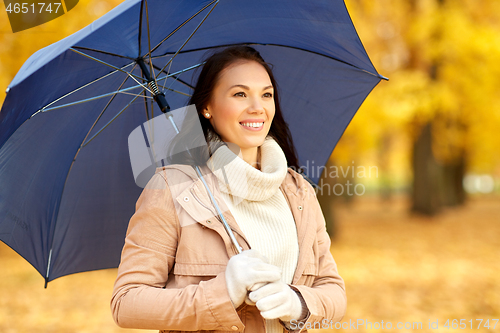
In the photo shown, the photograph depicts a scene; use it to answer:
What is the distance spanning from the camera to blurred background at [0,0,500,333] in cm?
603

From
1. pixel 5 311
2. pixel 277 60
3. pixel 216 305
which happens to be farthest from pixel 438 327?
pixel 5 311

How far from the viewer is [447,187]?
53.1 feet

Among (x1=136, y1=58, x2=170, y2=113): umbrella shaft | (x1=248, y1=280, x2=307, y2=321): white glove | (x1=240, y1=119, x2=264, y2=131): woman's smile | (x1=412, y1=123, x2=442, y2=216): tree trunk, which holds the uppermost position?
(x1=412, y1=123, x2=442, y2=216): tree trunk

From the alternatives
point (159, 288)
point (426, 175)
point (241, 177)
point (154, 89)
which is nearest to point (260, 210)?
point (241, 177)

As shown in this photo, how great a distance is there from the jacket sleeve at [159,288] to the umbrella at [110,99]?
0.70m

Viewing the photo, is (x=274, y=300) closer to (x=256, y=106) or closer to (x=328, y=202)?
(x=256, y=106)

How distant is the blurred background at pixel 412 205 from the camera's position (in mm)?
6031

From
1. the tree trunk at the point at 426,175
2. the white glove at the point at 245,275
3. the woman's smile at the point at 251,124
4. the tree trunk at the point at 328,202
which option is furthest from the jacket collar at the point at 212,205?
the tree trunk at the point at 426,175

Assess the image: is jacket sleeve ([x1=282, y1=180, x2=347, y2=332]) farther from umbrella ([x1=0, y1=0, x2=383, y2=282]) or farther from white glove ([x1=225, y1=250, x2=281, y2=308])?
umbrella ([x1=0, y1=0, x2=383, y2=282])

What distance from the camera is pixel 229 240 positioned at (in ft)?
5.99

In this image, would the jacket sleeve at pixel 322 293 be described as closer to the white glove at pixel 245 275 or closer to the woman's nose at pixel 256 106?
the white glove at pixel 245 275

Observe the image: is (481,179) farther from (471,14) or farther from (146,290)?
(146,290)

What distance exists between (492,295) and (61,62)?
656 centimetres

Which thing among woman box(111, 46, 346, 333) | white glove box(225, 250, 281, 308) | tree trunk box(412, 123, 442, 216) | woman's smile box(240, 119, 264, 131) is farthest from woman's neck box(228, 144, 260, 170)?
tree trunk box(412, 123, 442, 216)
